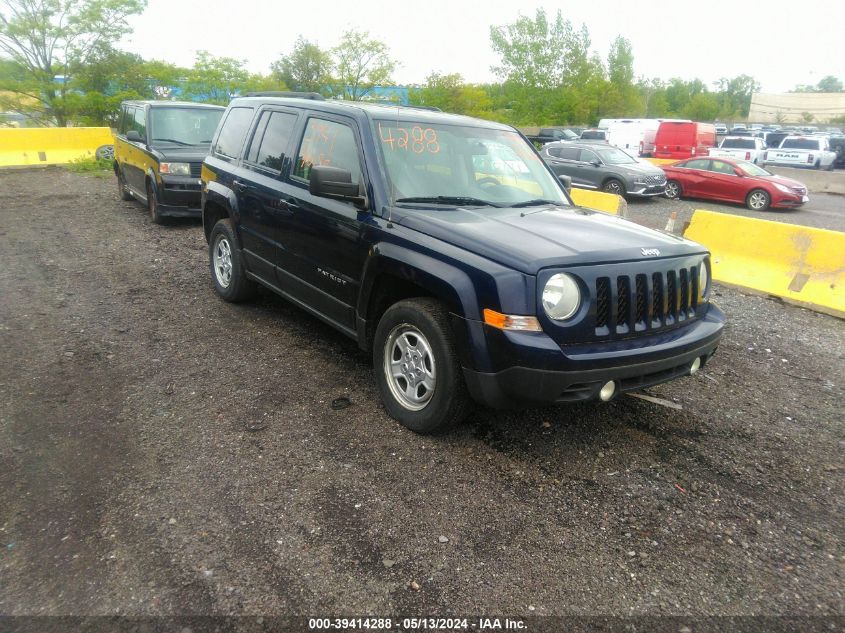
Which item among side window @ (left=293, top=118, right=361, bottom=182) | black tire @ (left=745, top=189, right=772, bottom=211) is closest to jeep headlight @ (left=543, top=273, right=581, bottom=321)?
side window @ (left=293, top=118, right=361, bottom=182)

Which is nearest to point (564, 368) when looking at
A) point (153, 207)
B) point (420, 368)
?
point (420, 368)

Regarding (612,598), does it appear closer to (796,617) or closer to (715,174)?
(796,617)

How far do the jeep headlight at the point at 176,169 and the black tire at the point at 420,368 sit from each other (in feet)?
24.0

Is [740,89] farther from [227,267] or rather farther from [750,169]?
[227,267]

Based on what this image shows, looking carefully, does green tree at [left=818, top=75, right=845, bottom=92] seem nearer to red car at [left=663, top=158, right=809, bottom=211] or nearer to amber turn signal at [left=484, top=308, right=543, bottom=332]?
red car at [left=663, top=158, right=809, bottom=211]

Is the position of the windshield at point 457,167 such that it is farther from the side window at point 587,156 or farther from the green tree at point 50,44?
the green tree at point 50,44

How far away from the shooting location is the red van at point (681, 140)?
995 inches

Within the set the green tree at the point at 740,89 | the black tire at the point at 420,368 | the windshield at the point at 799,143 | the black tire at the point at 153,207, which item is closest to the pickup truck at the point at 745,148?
the windshield at the point at 799,143

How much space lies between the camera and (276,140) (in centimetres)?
530

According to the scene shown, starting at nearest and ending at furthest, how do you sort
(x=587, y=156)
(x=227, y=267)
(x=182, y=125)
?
(x=227, y=267)
(x=182, y=125)
(x=587, y=156)

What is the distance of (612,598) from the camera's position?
2.65m

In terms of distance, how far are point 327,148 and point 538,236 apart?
190cm

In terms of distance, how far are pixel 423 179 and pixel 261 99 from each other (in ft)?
7.81

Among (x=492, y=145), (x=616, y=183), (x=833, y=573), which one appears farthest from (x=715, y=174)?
(x=833, y=573)
